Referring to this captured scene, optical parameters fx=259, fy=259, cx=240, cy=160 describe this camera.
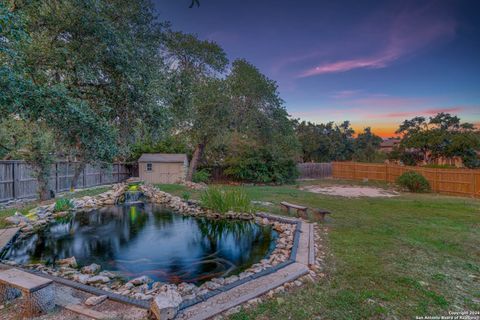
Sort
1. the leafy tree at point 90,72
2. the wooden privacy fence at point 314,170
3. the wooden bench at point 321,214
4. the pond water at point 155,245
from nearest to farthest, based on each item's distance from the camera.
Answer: the leafy tree at point 90,72
the pond water at point 155,245
the wooden bench at point 321,214
the wooden privacy fence at point 314,170

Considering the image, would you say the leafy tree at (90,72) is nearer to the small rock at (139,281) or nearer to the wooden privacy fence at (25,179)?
the small rock at (139,281)

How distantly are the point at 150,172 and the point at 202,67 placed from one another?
7.06 meters

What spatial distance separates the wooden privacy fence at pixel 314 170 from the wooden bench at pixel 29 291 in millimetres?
19515

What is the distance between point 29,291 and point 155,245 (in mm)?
3162

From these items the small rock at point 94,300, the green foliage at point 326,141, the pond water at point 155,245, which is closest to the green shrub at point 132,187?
the pond water at point 155,245

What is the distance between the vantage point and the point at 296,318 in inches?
98.1

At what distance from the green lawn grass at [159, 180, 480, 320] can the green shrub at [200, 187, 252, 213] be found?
2.46 m

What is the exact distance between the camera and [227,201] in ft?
25.6

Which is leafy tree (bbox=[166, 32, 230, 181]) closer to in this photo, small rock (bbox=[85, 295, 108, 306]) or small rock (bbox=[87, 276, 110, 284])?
small rock (bbox=[87, 276, 110, 284])

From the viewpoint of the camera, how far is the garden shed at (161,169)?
16.0 m

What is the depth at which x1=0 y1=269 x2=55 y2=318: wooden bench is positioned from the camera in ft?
8.30

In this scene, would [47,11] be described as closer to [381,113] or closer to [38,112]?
[38,112]

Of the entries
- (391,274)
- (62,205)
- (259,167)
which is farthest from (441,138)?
(62,205)

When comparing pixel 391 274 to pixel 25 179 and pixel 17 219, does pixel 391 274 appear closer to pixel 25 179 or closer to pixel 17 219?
pixel 17 219
